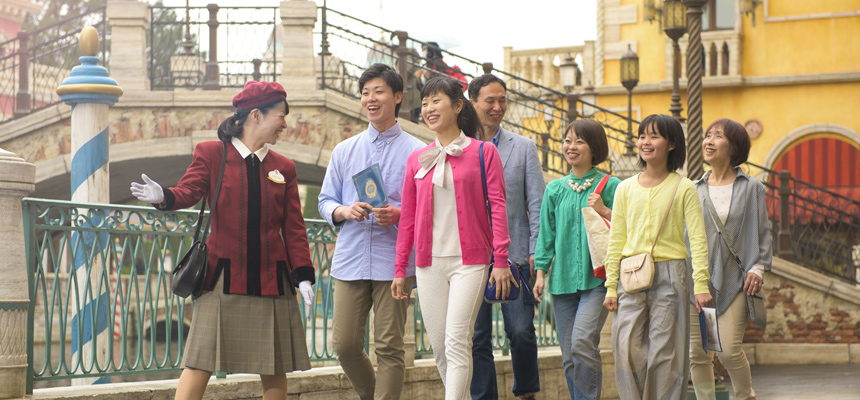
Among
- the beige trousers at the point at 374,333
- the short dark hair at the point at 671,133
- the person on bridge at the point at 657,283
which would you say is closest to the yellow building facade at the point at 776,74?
the short dark hair at the point at 671,133

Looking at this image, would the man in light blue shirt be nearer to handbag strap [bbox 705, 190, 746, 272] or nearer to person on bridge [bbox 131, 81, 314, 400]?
person on bridge [bbox 131, 81, 314, 400]

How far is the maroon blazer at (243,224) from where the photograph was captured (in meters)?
4.60

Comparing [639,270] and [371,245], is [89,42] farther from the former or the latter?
[639,270]

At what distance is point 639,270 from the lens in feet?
16.5

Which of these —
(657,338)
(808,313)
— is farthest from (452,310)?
(808,313)

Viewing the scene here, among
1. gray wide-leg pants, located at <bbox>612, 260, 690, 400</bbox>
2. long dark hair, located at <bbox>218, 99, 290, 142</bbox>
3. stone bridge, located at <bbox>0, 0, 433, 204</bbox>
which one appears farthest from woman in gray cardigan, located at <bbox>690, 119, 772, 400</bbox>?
stone bridge, located at <bbox>0, 0, 433, 204</bbox>

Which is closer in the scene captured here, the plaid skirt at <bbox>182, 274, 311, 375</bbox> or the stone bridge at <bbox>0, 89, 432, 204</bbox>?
the plaid skirt at <bbox>182, 274, 311, 375</bbox>

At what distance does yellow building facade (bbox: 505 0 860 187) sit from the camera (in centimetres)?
2259

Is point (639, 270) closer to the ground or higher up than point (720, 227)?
closer to the ground

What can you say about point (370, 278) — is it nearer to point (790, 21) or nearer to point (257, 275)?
point (257, 275)

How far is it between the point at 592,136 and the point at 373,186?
133cm

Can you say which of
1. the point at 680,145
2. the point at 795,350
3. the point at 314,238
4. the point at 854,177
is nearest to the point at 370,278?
the point at 680,145

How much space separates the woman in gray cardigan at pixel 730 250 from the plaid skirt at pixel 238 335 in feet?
8.01

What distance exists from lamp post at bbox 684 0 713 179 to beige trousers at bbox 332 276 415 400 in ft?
13.3
